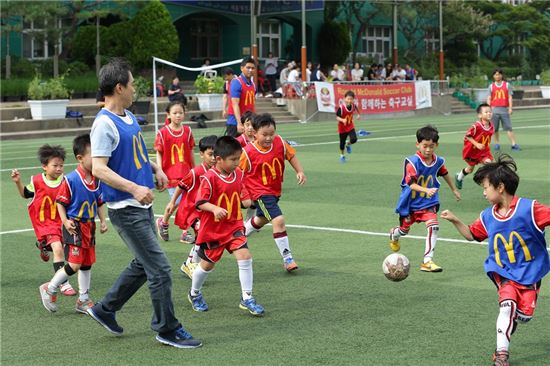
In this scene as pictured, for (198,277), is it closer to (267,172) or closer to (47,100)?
(267,172)

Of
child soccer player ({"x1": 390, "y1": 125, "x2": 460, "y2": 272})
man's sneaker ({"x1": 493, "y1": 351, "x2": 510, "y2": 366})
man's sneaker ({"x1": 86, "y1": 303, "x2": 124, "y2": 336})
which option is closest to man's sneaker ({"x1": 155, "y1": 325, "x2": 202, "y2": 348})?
man's sneaker ({"x1": 86, "y1": 303, "x2": 124, "y2": 336})

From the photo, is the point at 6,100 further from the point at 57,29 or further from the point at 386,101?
the point at 386,101

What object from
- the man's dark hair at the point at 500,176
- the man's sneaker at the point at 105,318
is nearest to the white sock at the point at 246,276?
the man's sneaker at the point at 105,318

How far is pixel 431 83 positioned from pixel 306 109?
8299 mm

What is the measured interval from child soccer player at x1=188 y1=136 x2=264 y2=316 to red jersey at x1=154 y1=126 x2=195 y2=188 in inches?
153

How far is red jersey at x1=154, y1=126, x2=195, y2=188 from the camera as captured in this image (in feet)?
40.5

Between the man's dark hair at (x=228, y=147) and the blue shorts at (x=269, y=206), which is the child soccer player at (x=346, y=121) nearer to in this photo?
the blue shorts at (x=269, y=206)

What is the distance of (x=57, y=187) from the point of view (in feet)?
31.5

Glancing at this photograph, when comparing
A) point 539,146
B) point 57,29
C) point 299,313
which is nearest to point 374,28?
point 57,29

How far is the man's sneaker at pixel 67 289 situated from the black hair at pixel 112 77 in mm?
2860

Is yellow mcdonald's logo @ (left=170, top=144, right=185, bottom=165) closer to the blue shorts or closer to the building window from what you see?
the blue shorts

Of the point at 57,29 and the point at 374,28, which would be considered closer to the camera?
the point at 57,29

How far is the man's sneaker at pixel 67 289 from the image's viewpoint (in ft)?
30.9

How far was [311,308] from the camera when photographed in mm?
8586
